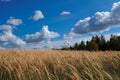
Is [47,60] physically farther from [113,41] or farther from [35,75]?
[113,41]

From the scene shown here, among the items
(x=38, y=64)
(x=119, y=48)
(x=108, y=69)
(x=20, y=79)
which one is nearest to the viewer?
(x=20, y=79)

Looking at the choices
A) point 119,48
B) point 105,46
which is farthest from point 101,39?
point 119,48

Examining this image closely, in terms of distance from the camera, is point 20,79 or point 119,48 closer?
point 20,79

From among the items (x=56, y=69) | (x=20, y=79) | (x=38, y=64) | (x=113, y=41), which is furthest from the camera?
(x=113, y=41)

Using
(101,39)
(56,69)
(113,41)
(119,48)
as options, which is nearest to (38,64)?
(56,69)

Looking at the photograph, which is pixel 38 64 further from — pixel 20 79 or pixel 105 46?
pixel 105 46

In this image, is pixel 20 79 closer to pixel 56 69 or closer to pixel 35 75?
→ pixel 35 75

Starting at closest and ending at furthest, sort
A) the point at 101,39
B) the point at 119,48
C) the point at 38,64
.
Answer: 1. the point at 38,64
2. the point at 119,48
3. the point at 101,39

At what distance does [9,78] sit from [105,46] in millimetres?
56774

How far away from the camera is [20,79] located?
12.5 ft

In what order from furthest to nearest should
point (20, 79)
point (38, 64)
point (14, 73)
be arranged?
point (38, 64), point (14, 73), point (20, 79)

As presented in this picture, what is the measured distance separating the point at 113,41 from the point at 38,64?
5545cm

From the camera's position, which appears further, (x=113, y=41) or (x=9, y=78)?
(x=113, y=41)

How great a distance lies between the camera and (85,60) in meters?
5.03
